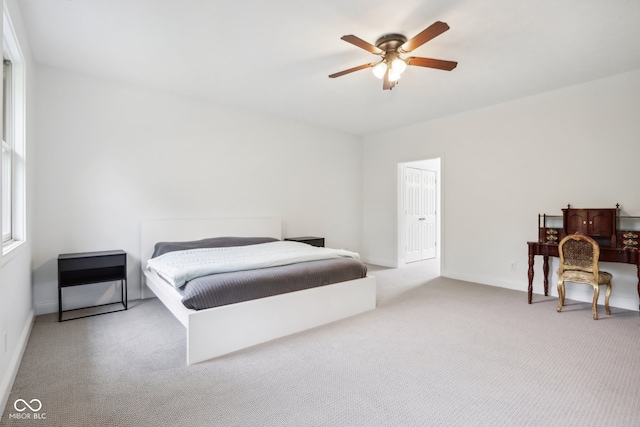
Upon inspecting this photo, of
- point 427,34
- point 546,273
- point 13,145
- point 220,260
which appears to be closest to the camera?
point 427,34

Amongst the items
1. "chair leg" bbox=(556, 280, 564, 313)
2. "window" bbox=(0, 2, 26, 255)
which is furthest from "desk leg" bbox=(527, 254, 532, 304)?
"window" bbox=(0, 2, 26, 255)

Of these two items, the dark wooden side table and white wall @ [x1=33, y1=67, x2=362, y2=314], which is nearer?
the dark wooden side table

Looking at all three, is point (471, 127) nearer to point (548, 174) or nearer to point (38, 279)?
point (548, 174)

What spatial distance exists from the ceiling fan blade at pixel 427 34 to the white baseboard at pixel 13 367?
323 cm

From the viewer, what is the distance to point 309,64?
3045 millimetres

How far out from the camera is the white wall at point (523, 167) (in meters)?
3.30

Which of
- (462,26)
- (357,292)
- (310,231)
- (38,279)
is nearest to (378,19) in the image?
(462,26)

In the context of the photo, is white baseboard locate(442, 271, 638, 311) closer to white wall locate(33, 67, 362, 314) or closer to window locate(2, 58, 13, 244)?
white wall locate(33, 67, 362, 314)

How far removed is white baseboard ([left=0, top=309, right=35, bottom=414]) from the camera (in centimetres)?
164

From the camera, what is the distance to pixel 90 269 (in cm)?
326

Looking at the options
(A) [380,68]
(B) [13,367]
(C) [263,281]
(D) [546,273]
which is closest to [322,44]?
(A) [380,68]

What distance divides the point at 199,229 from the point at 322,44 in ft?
8.64

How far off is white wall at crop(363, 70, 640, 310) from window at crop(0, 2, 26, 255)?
481 cm

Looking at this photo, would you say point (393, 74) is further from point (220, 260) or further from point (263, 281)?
point (220, 260)
